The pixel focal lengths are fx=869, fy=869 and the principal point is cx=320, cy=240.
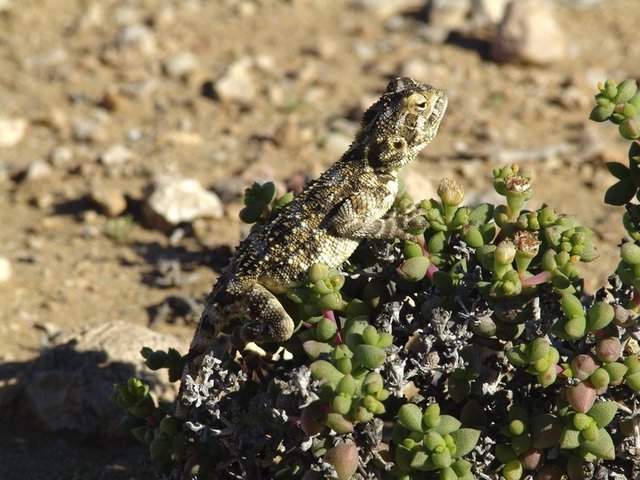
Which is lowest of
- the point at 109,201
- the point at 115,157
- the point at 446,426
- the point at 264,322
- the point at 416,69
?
the point at 109,201

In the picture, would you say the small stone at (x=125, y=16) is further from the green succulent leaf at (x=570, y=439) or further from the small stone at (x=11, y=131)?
the green succulent leaf at (x=570, y=439)

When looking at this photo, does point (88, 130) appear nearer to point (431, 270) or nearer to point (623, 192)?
point (431, 270)

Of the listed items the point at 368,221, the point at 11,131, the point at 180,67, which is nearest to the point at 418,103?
the point at 368,221

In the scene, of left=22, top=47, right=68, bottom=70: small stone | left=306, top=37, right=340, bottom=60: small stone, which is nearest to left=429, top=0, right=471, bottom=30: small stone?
left=306, top=37, right=340, bottom=60: small stone

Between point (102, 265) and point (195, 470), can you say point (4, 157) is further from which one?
point (195, 470)

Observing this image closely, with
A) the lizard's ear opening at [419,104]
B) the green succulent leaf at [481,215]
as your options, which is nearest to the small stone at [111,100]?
the lizard's ear opening at [419,104]

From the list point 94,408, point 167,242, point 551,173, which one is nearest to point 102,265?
point 167,242
